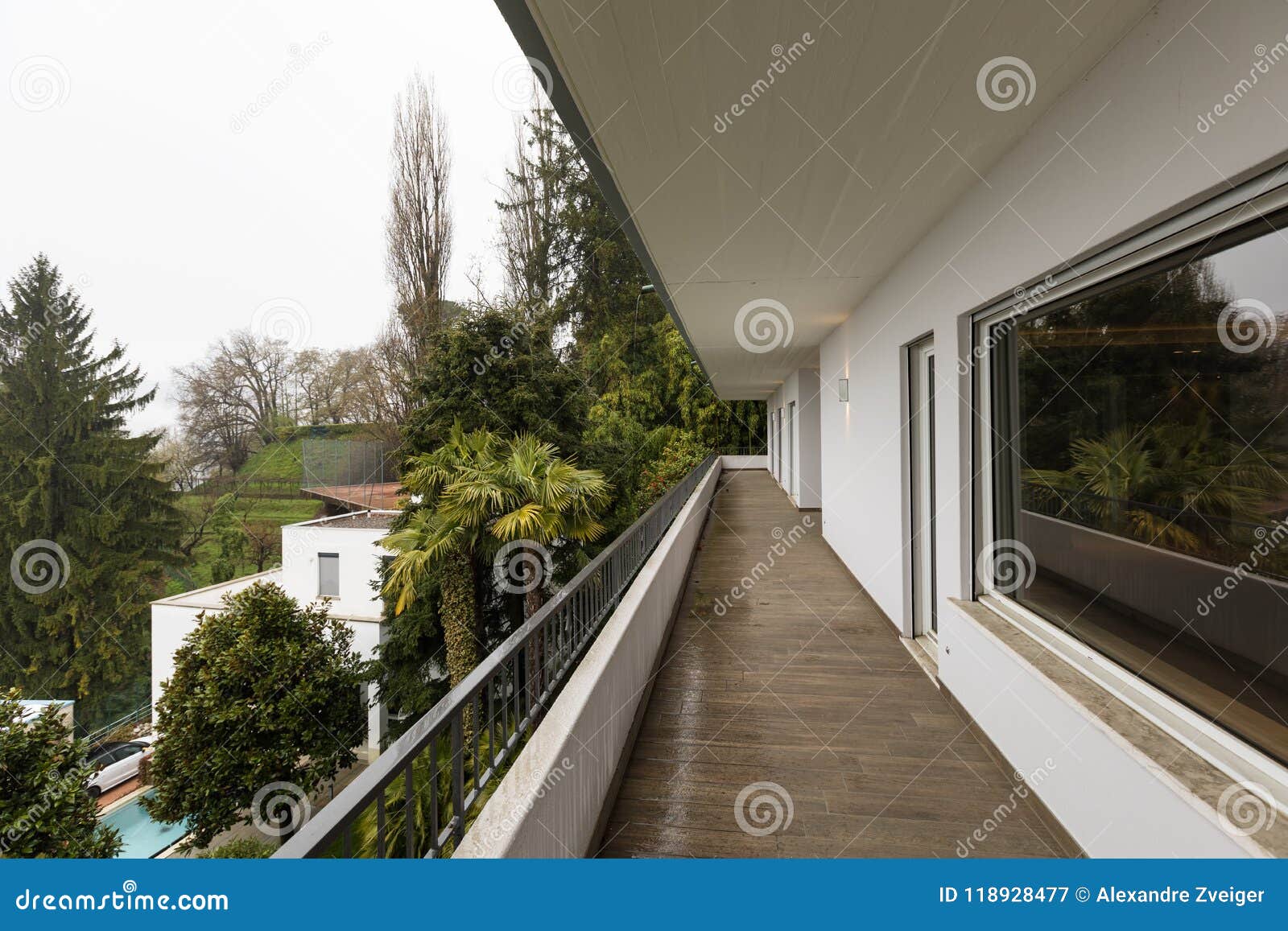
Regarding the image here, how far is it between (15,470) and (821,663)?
30.0m

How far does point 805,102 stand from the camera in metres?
1.97

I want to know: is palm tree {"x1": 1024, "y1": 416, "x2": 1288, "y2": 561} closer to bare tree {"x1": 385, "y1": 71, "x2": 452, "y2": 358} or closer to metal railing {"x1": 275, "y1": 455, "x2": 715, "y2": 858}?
metal railing {"x1": 275, "y1": 455, "x2": 715, "y2": 858}

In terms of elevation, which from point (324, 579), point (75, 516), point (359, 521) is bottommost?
point (324, 579)

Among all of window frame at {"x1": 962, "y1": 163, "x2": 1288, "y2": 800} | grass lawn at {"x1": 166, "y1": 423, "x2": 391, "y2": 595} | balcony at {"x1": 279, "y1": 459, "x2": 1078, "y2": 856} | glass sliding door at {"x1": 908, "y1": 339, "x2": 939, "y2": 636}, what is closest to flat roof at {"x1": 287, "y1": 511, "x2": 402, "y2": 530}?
grass lawn at {"x1": 166, "y1": 423, "x2": 391, "y2": 595}

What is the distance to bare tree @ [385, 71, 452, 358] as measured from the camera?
16438 mm

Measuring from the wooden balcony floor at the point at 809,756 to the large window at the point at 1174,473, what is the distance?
31.2 inches

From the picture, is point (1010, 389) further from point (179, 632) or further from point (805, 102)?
point (179, 632)

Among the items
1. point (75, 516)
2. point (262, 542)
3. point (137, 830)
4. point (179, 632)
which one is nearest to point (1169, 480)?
point (179, 632)

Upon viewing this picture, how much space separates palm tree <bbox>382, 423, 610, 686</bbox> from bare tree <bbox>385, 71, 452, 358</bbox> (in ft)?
36.2

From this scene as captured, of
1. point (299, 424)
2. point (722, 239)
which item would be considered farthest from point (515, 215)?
point (722, 239)

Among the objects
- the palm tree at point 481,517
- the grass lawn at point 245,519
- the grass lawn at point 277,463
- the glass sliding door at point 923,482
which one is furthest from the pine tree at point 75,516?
the glass sliding door at point 923,482

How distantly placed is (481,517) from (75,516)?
83.5 feet

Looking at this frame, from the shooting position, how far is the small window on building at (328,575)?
13.1m

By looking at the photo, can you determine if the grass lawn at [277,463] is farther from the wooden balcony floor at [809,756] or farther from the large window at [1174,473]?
the large window at [1174,473]
